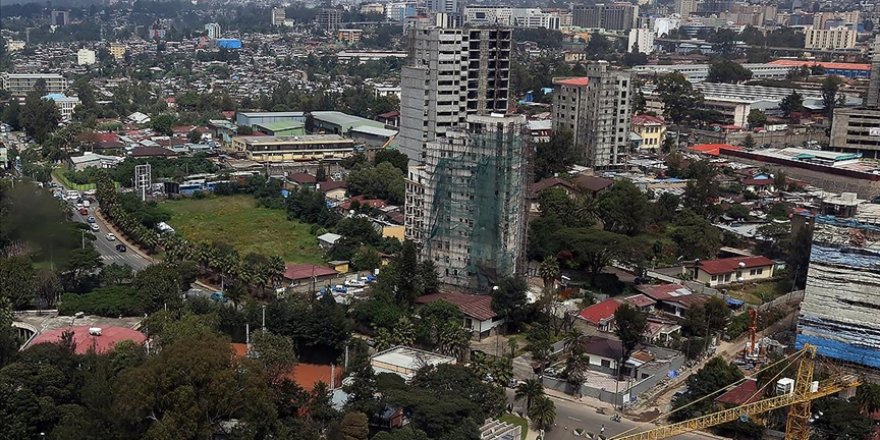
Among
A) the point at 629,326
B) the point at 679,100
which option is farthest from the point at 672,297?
the point at 679,100

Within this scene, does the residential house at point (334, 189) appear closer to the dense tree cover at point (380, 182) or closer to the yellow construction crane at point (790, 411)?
the dense tree cover at point (380, 182)

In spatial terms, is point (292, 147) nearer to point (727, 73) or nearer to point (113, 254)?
point (113, 254)

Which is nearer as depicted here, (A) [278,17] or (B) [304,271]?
(B) [304,271]

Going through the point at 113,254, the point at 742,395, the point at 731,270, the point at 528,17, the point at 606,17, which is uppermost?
the point at 606,17

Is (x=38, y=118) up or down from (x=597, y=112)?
down

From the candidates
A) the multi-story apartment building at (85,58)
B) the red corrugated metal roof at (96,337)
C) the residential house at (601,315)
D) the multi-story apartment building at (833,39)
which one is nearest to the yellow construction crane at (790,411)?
the residential house at (601,315)

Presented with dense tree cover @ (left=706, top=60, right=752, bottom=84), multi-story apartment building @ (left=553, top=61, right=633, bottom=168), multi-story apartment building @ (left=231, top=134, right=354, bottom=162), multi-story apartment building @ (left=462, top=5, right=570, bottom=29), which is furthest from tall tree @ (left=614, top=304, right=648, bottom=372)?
multi-story apartment building @ (left=462, top=5, right=570, bottom=29)

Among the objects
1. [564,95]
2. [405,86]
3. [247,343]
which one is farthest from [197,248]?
[564,95]

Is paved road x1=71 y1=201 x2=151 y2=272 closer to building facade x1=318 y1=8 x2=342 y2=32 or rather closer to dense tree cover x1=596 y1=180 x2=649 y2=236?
dense tree cover x1=596 y1=180 x2=649 y2=236
